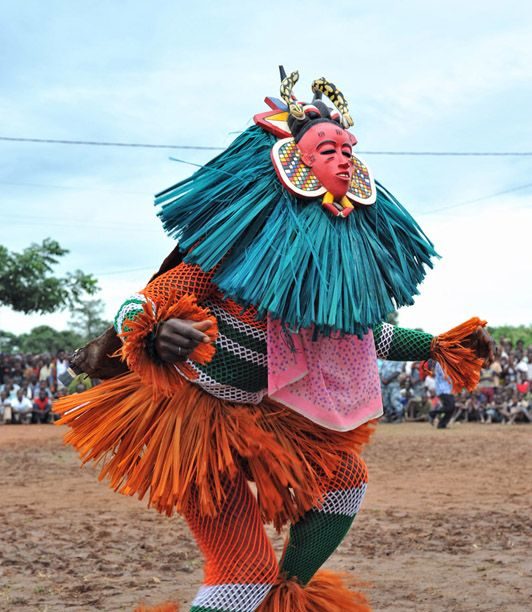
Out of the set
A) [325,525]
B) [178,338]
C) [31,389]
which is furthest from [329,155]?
[31,389]

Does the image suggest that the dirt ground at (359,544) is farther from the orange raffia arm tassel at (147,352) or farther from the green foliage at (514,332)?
the green foliage at (514,332)

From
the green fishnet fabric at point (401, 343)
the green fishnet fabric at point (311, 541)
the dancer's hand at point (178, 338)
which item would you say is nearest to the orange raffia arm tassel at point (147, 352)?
the dancer's hand at point (178, 338)

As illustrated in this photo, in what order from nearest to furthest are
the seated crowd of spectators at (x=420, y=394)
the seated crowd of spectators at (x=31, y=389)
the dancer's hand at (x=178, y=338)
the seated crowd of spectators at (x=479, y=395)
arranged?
the dancer's hand at (x=178, y=338)
the seated crowd of spectators at (x=479, y=395)
the seated crowd of spectators at (x=420, y=394)
the seated crowd of spectators at (x=31, y=389)

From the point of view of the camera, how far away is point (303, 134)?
301 centimetres

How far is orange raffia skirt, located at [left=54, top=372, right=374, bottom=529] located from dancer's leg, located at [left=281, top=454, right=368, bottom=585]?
6cm

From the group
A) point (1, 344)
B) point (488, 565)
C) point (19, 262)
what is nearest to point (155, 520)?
point (488, 565)

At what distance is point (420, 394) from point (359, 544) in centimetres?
1521

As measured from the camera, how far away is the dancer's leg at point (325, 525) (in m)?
3.03

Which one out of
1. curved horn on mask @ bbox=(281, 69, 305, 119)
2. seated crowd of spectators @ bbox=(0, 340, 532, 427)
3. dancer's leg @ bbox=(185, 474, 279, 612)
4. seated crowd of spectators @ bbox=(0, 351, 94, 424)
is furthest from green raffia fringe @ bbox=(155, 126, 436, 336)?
seated crowd of spectators @ bbox=(0, 351, 94, 424)

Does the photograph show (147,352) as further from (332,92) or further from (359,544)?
(359,544)

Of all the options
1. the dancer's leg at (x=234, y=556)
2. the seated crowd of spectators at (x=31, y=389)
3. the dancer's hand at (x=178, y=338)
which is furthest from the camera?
the seated crowd of spectators at (x=31, y=389)

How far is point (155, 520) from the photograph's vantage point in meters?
6.90

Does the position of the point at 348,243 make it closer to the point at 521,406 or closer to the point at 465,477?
the point at 465,477

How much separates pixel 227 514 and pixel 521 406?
16923mm
